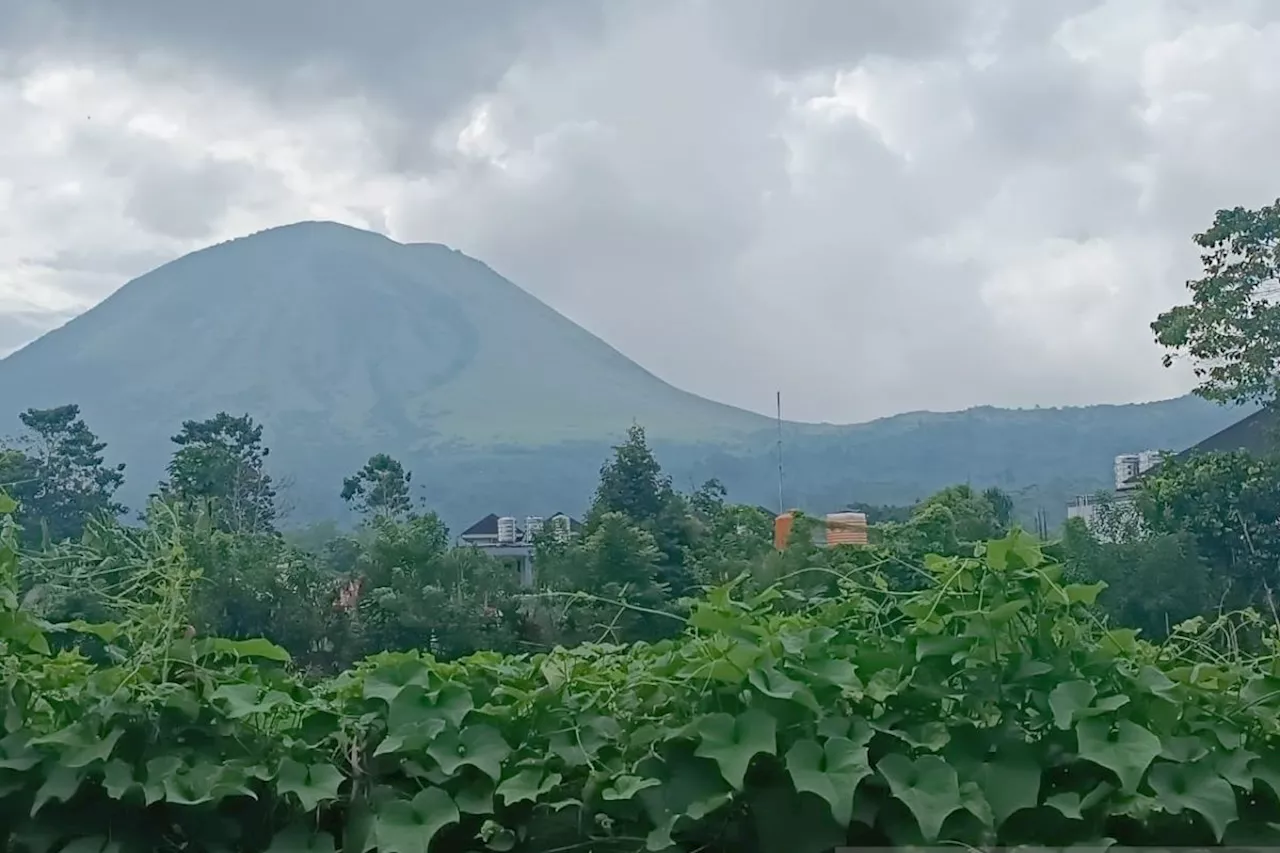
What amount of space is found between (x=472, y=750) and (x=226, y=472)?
1.16m

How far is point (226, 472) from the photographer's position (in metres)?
1.80

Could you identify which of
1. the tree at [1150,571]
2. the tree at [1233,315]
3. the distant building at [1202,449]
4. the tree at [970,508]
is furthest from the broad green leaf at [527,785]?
the tree at [1233,315]

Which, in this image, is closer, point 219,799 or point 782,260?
point 219,799

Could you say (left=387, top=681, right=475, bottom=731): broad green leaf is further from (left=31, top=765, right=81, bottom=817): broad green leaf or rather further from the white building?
the white building

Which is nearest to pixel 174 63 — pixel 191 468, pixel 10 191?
pixel 10 191

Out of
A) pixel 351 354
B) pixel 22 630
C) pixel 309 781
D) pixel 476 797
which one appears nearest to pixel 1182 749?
pixel 476 797

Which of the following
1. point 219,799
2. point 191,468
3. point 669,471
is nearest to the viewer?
point 219,799

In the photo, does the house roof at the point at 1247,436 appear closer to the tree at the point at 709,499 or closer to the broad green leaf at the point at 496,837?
the tree at the point at 709,499

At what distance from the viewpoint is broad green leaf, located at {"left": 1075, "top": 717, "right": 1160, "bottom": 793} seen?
0.72 metres

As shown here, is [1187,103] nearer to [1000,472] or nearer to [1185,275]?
[1185,275]

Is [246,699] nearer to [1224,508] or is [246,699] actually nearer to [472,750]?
[472,750]

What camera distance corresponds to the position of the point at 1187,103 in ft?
6.46

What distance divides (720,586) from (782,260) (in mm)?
1233

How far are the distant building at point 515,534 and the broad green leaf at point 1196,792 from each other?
36.3 inches
